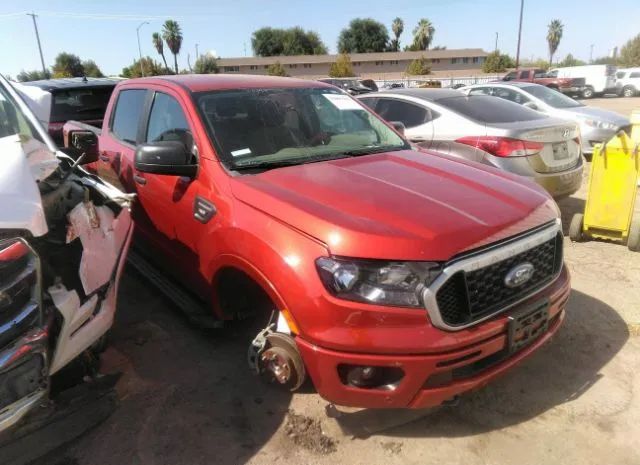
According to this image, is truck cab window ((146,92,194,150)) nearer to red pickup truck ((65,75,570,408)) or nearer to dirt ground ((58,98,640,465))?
red pickup truck ((65,75,570,408))

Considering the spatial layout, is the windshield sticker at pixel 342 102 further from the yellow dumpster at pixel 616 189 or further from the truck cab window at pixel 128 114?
the yellow dumpster at pixel 616 189

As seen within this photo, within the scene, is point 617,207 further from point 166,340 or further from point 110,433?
point 110,433

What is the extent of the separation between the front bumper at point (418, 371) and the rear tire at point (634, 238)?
11.1 feet

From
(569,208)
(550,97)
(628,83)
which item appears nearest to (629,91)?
(628,83)

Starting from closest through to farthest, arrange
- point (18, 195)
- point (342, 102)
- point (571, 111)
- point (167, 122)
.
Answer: point (18, 195), point (167, 122), point (342, 102), point (571, 111)

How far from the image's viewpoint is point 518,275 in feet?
7.85

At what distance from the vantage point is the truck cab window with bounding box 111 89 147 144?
4102mm

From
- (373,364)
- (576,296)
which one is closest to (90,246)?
(373,364)

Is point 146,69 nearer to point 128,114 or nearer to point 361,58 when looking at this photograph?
point 361,58

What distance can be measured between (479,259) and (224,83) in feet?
7.66

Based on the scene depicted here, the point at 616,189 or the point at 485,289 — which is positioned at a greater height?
the point at 485,289

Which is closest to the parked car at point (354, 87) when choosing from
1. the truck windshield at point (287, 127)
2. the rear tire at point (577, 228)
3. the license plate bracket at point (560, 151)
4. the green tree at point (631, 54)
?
the license plate bracket at point (560, 151)

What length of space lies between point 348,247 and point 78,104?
6.87 m

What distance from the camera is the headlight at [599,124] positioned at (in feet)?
33.4
